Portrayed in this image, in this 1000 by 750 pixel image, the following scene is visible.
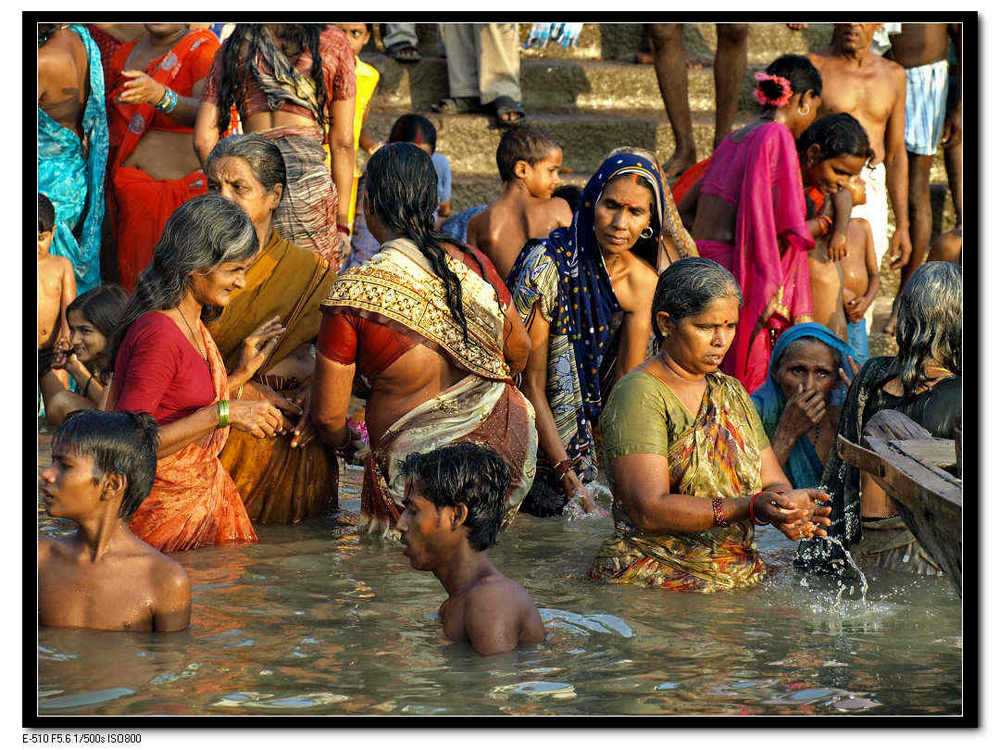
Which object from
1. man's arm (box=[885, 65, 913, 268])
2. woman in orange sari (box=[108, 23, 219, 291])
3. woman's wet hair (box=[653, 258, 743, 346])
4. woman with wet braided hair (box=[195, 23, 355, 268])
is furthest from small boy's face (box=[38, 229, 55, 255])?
man's arm (box=[885, 65, 913, 268])

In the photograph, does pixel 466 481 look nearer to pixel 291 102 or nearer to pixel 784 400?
pixel 784 400

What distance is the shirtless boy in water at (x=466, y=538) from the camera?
383cm

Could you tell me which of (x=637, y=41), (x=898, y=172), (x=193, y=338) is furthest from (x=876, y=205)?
(x=193, y=338)

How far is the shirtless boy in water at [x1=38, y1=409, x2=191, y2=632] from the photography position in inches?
149

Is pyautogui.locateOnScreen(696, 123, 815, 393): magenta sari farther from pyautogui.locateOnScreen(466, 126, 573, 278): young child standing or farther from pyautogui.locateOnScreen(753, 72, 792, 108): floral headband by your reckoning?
pyautogui.locateOnScreen(466, 126, 573, 278): young child standing

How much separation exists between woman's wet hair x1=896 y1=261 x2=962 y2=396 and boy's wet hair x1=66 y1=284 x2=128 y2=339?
3.48m

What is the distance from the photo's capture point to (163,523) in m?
4.91

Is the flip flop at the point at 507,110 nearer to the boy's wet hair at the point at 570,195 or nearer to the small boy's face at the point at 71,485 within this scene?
the boy's wet hair at the point at 570,195

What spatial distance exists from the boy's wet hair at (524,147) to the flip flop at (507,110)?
7.41 feet

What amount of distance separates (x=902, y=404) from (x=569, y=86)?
626cm

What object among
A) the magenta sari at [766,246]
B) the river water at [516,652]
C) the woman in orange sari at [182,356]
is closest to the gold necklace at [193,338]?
the woman in orange sari at [182,356]

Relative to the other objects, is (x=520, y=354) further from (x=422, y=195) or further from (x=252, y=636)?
(x=252, y=636)

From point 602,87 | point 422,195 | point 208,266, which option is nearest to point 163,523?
point 208,266

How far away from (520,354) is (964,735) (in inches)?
98.8
